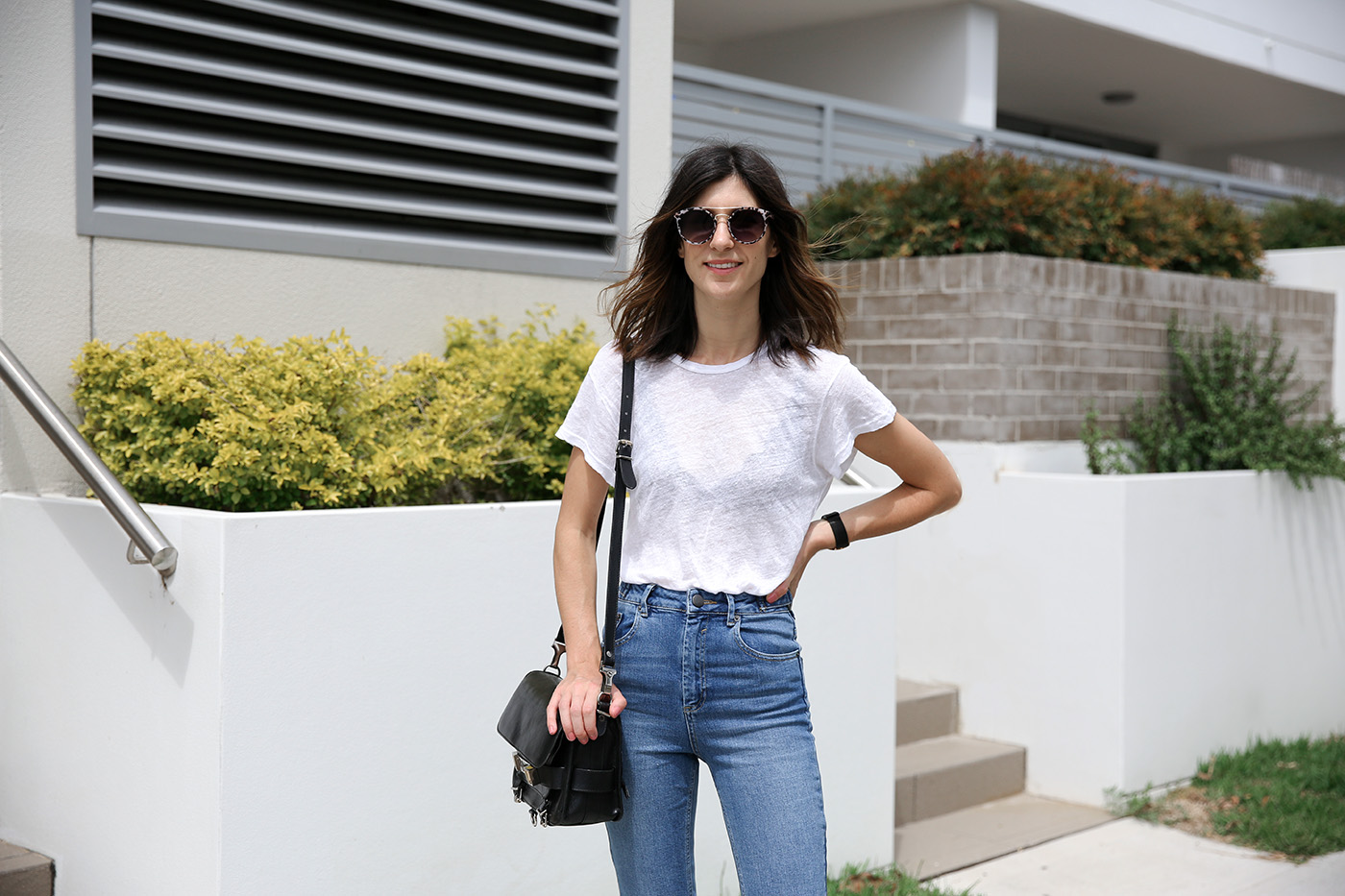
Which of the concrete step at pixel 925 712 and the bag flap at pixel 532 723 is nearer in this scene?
the bag flap at pixel 532 723

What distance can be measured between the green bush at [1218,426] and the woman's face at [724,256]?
13.4 ft

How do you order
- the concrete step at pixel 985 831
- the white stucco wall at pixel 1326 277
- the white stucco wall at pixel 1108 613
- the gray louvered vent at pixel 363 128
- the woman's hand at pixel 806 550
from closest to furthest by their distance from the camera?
1. the woman's hand at pixel 806 550
2. the gray louvered vent at pixel 363 128
3. the concrete step at pixel 985 831
4. the white stucco wall at pixel 1108 613
5. the white stucco wall at pixel 1326 277

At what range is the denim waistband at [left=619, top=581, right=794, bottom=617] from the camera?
7.51ft

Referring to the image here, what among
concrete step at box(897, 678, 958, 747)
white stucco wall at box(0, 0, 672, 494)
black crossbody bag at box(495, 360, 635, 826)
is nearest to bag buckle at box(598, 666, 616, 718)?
black crossbody bag at box(495, 360, 635, 826)

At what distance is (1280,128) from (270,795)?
15826 mm

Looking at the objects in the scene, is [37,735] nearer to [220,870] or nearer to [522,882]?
[220,870]

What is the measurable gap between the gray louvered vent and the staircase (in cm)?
234

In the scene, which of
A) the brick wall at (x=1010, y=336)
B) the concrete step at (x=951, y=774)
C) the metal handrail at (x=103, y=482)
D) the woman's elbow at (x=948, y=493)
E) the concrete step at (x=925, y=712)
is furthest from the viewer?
the brick wall at (x=1010, y=336)

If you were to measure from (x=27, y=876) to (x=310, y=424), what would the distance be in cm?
139

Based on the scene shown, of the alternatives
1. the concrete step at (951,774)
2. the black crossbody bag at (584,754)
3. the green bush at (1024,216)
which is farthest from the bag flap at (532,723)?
the green bush at (1024,216)

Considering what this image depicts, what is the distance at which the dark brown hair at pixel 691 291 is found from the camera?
2.39 m

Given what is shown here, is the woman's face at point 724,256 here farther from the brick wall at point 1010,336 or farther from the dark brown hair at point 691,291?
the brick wall at point 1010,336

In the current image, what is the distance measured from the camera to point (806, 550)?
2.48 metres

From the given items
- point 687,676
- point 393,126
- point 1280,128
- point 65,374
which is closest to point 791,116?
point 393,126
